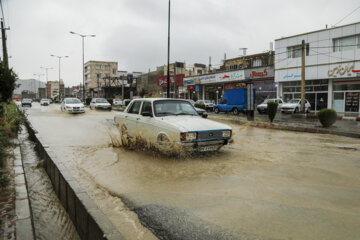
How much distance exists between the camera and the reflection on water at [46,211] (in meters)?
3.21

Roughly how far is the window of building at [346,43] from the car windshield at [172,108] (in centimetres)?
→ 2320

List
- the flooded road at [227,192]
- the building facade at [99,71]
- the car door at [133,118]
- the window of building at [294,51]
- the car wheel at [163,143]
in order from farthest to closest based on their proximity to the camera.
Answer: the building facade at [99,71] → the window of building at [294,51] → the car door at [133,118] → the car wheel at [163,143] → the flooded road at [227,192]

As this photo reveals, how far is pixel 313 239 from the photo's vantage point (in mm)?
2717

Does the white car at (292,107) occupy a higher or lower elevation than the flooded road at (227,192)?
higher

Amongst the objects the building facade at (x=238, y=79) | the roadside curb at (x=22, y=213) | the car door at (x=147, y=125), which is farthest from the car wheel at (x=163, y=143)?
the building facade at (x=238, y=79)

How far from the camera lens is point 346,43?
81.9ft

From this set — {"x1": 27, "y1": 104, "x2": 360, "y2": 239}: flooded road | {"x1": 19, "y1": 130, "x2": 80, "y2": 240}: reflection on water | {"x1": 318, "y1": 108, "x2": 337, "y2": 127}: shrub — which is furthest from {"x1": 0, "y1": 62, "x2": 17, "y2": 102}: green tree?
{"x1": 318, "y1": 108, "x2": 337, "y2": 127}: shrub

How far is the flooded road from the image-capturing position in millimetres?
2979

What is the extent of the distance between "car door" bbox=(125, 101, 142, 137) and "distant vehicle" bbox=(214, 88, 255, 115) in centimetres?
1834

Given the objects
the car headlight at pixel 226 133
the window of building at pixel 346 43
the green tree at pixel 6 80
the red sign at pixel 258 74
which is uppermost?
the window of building at pixel 346 43

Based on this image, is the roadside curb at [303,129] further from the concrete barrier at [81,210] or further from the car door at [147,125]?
the concrete barrier at [81,210]

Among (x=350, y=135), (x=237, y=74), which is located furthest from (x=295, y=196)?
(x=237, y=74)

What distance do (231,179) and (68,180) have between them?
260 centimetres

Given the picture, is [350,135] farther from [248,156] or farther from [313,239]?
[313,239]
